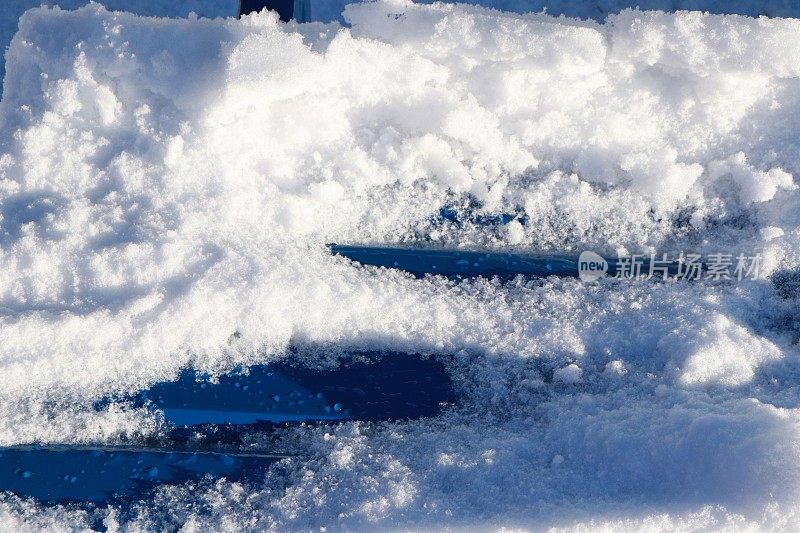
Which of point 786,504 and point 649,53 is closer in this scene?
point 786,504

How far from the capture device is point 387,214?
41.9 inches

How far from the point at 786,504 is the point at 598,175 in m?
0.56

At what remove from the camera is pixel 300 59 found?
1.00 meters

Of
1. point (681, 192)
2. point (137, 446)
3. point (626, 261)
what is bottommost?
point (137, 446)

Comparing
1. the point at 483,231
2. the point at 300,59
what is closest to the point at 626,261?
→ the point at 483,231

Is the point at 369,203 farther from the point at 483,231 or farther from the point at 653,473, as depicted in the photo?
the point at 653,473

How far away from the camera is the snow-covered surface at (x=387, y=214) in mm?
987

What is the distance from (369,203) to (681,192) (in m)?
0.53

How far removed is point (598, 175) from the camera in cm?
105

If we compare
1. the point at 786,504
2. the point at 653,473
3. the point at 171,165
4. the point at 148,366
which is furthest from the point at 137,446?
the point at 786,504

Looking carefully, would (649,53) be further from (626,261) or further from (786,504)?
(786,504)

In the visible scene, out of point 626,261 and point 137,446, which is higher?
point 626,261

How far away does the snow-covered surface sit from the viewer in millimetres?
987

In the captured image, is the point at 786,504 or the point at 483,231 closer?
the point at 786,504
